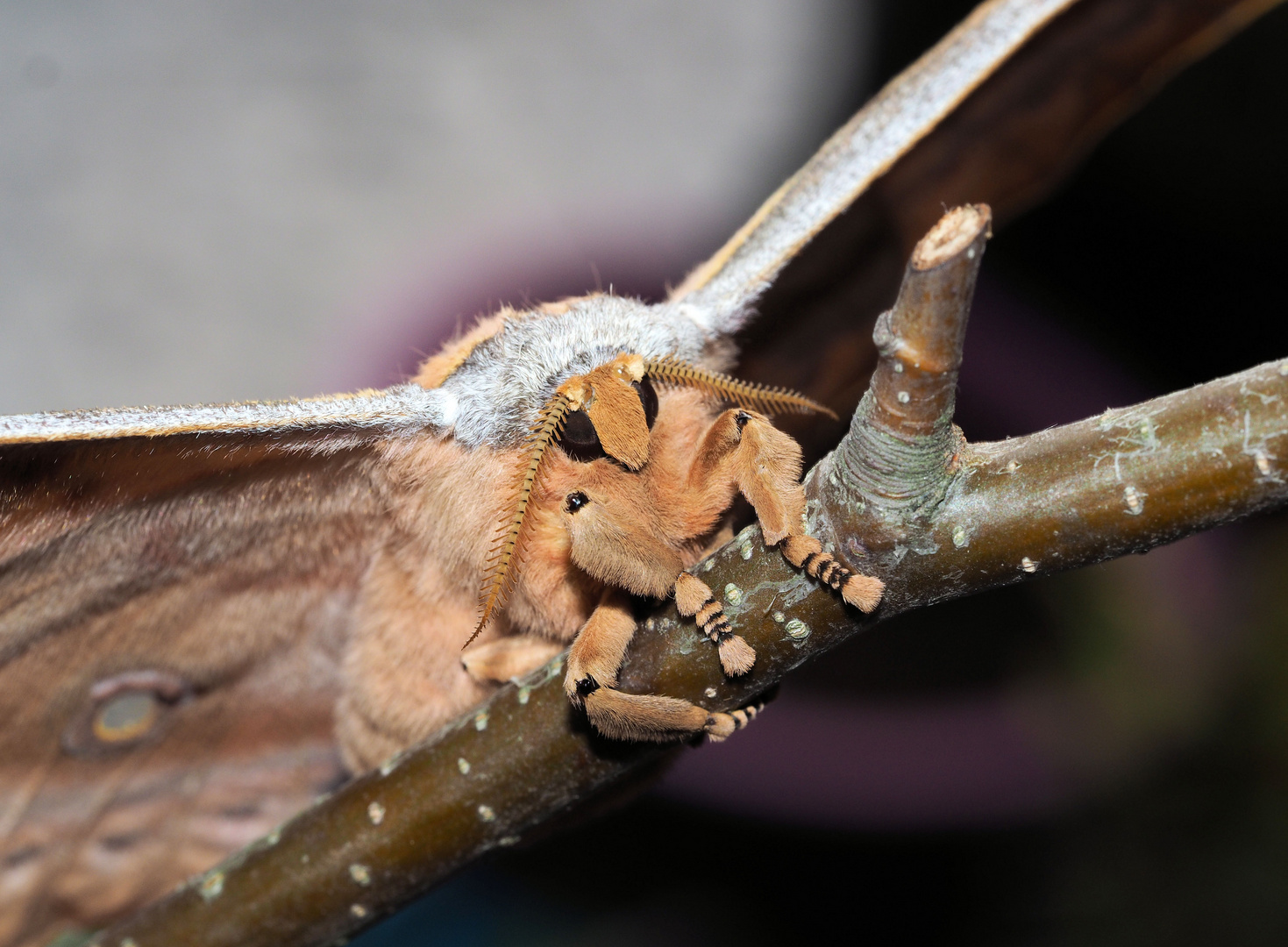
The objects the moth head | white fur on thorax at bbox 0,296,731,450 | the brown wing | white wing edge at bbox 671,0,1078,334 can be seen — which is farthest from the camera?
white wing edge at bbox 671,0,1078,334

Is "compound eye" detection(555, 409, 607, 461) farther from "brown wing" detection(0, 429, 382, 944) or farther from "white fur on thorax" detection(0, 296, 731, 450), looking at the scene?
"brown wing" detection(0, 429, 382, 944)

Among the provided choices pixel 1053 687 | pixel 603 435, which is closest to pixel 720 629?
pixel 603 435

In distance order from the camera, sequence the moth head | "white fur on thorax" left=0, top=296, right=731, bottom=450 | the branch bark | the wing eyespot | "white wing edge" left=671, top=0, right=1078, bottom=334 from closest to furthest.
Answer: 1. the branch bark
2. the moth head
3. "white fur on thorax" left=0, top=296, right=731, bottom=450
4. "white wing edge" left=671, top=0, right=1078, bottom=334
5. the wing eyespot

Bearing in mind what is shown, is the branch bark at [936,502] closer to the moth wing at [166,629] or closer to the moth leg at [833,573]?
the moth leg at [833,573]

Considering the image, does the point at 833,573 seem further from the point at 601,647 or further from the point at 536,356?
the point at 536,356

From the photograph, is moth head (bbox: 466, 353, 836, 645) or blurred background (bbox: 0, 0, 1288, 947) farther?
blurred background (bbox: 0, 0, 1288, 947)

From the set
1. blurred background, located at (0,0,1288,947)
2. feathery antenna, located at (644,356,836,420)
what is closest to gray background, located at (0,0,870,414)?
blurred background, located at (0,0,1288,947)

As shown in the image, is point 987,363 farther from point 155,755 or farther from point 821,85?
point 155,755
